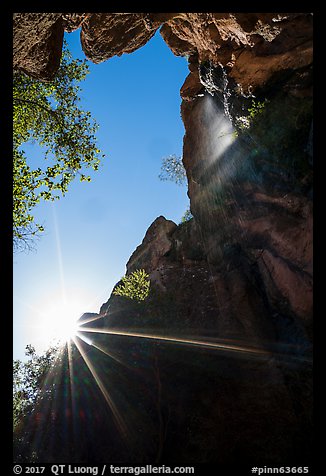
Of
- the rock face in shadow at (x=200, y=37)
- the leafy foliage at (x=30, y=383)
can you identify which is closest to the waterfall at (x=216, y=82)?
the rock face in shadow at (x=200, y=37)

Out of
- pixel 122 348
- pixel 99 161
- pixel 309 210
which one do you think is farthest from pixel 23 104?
pixel 122 348

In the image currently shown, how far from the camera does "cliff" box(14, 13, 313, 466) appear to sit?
14.2 meters

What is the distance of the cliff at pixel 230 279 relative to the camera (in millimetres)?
14203

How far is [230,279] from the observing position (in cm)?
2338

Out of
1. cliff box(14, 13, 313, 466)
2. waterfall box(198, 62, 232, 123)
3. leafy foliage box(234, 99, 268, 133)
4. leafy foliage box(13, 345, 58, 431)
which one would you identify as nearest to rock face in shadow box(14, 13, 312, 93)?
cliff box(14, 13, 313, 466)

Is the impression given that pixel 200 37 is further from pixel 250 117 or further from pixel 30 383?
pixel 30 383

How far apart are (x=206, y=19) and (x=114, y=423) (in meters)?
24.3

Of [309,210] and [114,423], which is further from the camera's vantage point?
[114,423]

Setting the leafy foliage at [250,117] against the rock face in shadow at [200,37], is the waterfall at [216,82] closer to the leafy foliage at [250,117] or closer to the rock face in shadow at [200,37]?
the rock face in shadow at [200,37]

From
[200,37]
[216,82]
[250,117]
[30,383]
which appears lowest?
[30,383]

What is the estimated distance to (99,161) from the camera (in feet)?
50.0

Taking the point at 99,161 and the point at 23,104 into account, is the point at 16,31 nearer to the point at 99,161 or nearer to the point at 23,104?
the point at 23,104

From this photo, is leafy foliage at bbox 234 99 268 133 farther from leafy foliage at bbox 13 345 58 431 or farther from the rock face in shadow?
leafy foliage at bbox 13 345 58 431

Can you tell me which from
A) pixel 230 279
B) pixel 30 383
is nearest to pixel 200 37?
pixel 230 279
